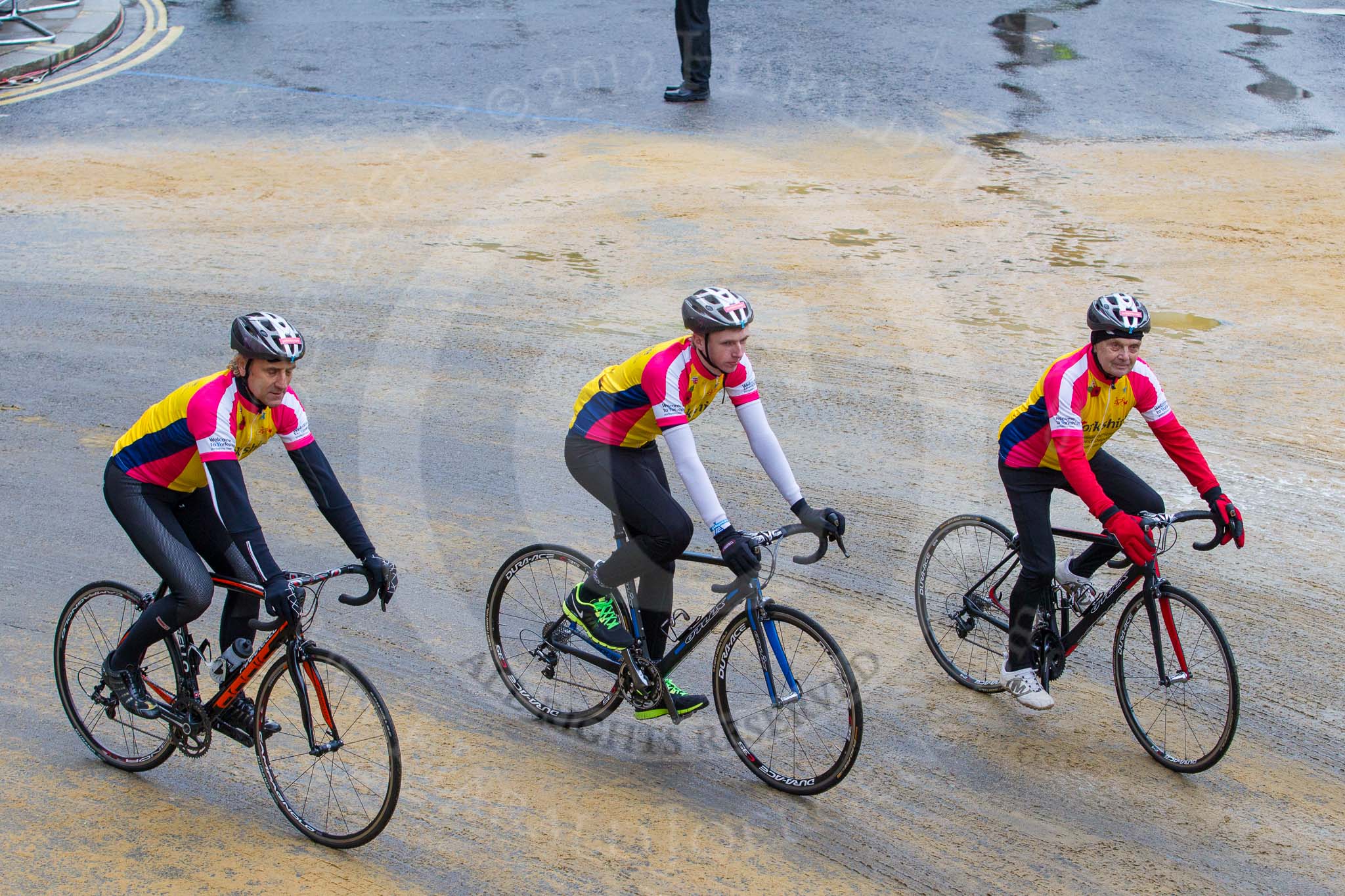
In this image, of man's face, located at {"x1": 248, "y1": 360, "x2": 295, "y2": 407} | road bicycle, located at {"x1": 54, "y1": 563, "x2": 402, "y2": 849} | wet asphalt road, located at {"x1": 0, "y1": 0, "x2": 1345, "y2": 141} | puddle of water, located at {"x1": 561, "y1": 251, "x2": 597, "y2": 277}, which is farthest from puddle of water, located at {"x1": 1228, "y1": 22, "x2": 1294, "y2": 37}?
road bicycle, located at {"x1": 54, "y1": 563, "x2": 402, "y2": 849}

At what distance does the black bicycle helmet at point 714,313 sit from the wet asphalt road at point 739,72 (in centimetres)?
1136

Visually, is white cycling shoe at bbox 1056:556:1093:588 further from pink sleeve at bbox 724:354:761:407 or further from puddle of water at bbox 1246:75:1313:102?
puddle of water at bbox 1246:75:1313:102

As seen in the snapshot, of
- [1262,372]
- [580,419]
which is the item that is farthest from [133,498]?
[1262,372]

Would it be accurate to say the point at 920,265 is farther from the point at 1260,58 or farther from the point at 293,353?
the point at 1260,58

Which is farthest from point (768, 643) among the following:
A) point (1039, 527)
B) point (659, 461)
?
point (1039, 527)

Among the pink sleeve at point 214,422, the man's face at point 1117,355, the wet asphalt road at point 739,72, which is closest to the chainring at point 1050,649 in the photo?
the man's face at point 1117,355

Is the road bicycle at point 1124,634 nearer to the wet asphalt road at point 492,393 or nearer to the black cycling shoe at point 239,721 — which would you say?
the wet asphalt road at point 492,393

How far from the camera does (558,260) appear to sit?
38.2ft

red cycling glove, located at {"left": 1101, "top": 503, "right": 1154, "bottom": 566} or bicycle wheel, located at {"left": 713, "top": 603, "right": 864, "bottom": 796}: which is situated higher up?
red cycling glove, located at {"left": 1101, "top": 503, "right": 1154, "bottom": 566}

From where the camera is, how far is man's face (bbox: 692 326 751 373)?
484cm

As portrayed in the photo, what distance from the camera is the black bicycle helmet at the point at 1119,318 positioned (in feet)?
16.6

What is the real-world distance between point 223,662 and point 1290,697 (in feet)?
15.8

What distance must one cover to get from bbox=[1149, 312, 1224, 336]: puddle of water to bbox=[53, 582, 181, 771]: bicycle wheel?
27.0 feet

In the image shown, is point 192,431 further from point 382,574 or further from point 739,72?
point 739,72
